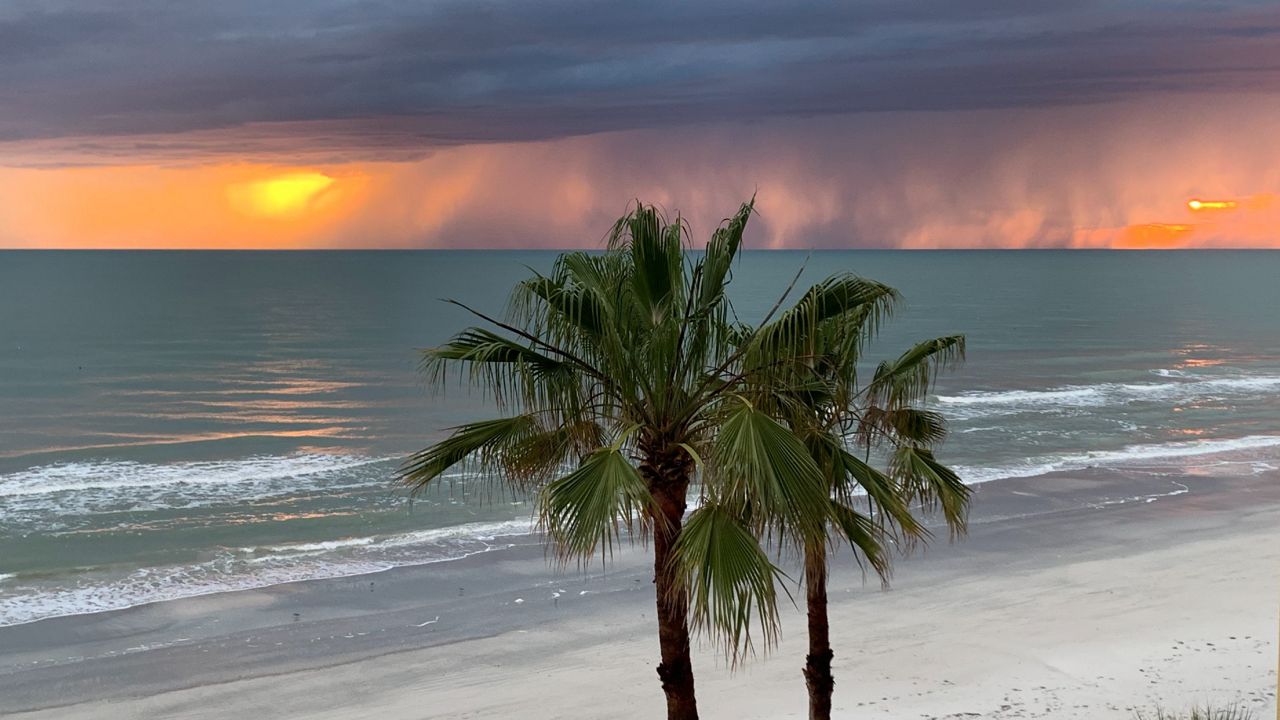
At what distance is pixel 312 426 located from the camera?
3784cm

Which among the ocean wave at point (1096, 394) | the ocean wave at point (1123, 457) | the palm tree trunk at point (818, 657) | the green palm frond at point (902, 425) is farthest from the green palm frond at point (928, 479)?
the ocean wave at point (1096, 394)

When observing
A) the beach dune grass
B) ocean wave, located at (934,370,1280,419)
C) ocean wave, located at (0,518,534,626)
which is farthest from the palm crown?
ocean wave, located at (934,370,1280,419)

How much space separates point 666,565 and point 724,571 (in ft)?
4.00

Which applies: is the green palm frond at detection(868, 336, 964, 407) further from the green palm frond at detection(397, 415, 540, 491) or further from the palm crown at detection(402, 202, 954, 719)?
the green palm frond at detection(397, 415, 540, 491)

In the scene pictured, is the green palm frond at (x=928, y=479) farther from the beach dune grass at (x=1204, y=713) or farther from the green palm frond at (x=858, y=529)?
the beach dune grass at (x=1204, y=713)

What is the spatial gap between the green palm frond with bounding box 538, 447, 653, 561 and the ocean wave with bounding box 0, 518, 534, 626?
13481 millimetres

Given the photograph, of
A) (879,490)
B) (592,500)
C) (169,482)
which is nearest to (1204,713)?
(879,490)

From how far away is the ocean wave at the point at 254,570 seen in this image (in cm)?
1922

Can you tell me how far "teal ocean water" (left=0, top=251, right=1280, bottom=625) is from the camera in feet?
73.5

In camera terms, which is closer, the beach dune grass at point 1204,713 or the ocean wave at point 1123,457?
the beach dune grass at point 1204,713

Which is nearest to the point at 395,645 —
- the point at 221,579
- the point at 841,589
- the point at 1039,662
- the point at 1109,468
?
the point at 221,579

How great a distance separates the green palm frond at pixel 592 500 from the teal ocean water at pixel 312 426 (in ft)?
44.7

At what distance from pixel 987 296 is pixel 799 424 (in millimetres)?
109455

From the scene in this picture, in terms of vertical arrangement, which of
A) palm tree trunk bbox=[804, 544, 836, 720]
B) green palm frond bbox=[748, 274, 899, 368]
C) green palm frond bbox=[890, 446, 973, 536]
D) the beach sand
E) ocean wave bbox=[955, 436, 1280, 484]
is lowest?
the beach sand
